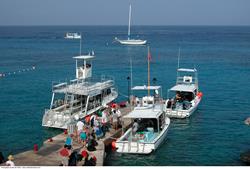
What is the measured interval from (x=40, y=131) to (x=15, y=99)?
13.2m

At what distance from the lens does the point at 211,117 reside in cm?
3559

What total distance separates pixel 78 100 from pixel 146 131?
25.6 ft

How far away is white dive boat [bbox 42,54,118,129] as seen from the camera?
98.9ft

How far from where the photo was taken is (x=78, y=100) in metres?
32.8

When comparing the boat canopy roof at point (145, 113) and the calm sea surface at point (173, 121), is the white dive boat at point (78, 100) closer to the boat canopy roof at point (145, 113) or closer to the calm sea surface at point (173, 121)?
the calm sea surface at point (173, 121)

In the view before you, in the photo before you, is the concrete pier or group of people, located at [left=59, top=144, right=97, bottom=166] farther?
the concrete pier

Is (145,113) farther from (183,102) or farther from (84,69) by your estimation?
(183,102)

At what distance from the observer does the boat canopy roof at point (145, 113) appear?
1022 inches

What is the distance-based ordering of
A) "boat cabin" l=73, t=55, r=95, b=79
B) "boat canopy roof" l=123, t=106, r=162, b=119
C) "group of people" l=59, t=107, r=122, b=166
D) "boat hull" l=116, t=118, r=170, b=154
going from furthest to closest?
"boat cabin" l=73, t=55, r=95, b=79, "boat canopy roof" l=123, t=106, r=162, b=119, "boat hull" l=116, t=118, r=170, b=154, "group of people" l=59, t=107, r=122, b=166

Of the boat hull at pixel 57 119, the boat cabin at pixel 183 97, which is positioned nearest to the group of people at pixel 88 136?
the boat hull at pixel 57 119

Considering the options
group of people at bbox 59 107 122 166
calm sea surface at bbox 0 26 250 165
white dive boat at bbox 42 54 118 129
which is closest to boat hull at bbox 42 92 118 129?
white dive boat at bbox 42 54 118 129

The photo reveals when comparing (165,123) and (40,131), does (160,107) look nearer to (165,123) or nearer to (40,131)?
(165,123)

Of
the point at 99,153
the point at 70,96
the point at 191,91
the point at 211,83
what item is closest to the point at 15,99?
the point at 70,96

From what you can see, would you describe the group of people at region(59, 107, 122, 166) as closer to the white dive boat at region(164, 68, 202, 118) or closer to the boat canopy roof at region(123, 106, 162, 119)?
the boat canopy roof at region(123, 106, 162, 119)
